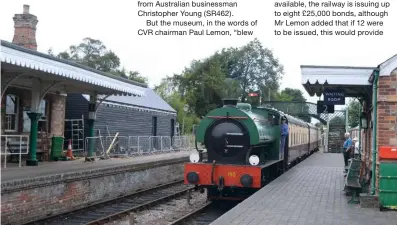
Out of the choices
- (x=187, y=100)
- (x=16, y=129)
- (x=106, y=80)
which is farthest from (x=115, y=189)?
(x=187, y=100)

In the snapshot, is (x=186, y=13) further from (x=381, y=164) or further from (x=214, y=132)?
(x=381, y=164)

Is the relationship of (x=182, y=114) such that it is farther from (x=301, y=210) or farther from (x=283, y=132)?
(x=301, y=210)

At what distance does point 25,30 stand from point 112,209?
11681mm

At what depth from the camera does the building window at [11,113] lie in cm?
1614

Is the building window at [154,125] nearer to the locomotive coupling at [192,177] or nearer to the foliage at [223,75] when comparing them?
the foliage at [223,75]

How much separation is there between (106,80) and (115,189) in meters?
3.43

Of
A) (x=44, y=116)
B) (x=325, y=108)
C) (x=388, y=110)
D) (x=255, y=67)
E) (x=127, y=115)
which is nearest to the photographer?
(x=388, y=110)

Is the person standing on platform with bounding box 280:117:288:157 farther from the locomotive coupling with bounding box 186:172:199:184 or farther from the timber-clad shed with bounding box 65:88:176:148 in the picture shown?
the timber-clad shed with bounding box 65:88:176:148

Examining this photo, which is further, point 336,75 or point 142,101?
point 142,101

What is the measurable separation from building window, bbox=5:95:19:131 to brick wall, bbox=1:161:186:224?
4424 mm

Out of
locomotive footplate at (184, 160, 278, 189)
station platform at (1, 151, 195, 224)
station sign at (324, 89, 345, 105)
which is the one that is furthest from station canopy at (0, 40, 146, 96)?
station sign at (324, 89, 345, 105)

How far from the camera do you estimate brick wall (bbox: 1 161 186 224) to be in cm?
972

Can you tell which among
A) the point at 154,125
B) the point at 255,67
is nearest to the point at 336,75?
the point at 154,125

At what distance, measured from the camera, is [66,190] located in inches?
461
